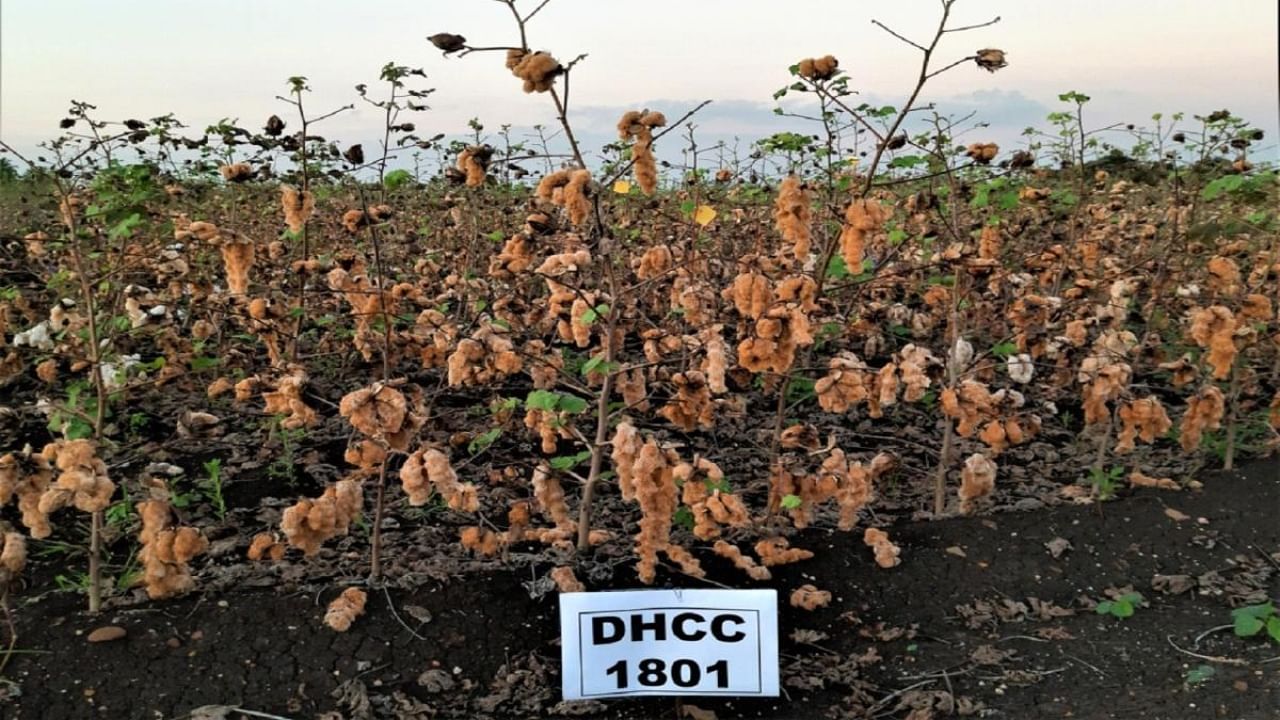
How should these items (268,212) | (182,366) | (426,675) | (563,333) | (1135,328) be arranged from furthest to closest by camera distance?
(268,212) < (1135,328) < (182,366) < (563,333) < (426,675)

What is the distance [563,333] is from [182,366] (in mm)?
1748

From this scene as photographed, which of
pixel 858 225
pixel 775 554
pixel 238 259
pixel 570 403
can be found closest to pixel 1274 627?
pixel 775 554

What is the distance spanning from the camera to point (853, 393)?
2.49 m

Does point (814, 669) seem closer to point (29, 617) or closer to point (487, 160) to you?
point (487, 160)

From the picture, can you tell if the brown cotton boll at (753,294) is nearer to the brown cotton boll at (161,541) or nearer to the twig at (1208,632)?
the brown cotton boll at (161,541)

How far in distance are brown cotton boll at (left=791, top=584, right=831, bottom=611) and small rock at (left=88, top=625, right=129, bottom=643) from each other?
179cm

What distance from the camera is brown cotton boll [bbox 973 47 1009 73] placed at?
2.37m

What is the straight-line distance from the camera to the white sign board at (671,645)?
237cm

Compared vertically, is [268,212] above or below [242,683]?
above

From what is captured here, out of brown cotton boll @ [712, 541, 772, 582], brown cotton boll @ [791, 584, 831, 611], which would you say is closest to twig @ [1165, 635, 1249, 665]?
brown cotton boll @ [791, 584, 831, 611]

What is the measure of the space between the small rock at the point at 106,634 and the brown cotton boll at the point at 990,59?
103 inches

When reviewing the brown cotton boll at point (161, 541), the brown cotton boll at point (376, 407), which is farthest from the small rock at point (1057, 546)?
the brown cotton boll at point (161, 541)

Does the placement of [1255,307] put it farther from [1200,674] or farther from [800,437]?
[800,437]

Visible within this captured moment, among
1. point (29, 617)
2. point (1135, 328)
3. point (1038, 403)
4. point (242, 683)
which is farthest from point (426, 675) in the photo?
point (1135, 328)
